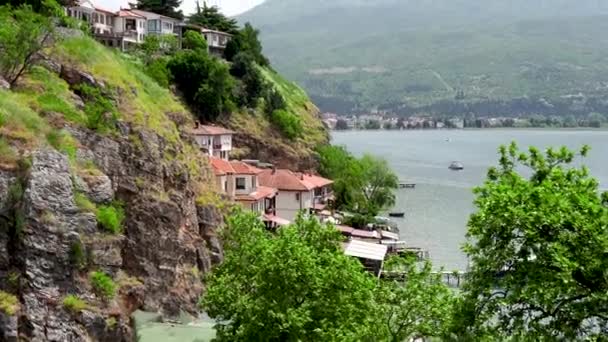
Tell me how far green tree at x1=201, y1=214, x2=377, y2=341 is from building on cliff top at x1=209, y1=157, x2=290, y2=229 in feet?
104

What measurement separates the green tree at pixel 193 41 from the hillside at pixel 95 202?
93.5ft

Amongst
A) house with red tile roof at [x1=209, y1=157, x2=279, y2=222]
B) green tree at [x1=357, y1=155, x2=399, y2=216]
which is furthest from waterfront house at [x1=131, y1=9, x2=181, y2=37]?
green tree at [x1=357, y1=155, x2=399, y2=216]

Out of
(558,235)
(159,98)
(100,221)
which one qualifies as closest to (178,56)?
(159,98)

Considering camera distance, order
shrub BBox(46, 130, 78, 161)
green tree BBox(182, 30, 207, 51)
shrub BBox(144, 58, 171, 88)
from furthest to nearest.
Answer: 1. green tree BBox(182, 30, 207, 51)
2. shrub BBox(144, 58, 171, 88)
3. shrub BBox(46, 130, 78, 161)

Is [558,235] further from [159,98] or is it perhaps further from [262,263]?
[159,98]

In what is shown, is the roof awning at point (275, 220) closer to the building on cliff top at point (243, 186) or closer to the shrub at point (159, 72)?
the building on cliff top at point (243, 186)

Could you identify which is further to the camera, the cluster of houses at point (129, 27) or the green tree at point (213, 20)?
the green tree at point (213, 20)

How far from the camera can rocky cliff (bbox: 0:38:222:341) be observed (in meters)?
33.2

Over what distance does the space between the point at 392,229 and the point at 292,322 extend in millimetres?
53911

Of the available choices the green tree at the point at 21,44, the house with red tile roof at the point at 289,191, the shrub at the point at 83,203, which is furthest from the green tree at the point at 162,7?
the shrub at the point at 83,203

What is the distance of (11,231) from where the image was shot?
33.1m

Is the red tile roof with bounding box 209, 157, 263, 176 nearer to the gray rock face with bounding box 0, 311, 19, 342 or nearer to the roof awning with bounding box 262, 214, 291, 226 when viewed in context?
the roof awning with bounding box 262, 214, 291, 226

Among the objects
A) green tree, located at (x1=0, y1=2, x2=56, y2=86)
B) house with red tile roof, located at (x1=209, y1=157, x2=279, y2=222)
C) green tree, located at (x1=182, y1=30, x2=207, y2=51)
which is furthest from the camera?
green tree, located at (x1=182, y1=30, x2=207, y2=51)

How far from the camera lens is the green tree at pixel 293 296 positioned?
28828 millimetres
